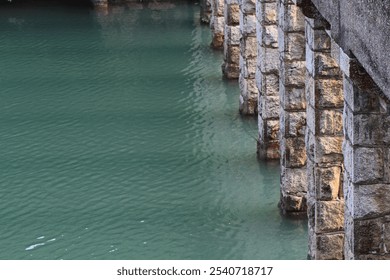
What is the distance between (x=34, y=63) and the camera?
27.4 meters

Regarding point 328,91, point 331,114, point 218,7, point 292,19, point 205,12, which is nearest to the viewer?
point 328,91

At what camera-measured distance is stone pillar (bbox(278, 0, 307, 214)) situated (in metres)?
15.6

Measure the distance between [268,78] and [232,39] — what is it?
5.56m

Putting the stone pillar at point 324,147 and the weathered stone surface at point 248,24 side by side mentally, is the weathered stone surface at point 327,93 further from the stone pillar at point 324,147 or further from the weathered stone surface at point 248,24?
the weathered stone surface at point 248,24

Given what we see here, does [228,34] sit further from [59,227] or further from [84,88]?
[59,227]

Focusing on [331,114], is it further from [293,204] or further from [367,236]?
[293,204]

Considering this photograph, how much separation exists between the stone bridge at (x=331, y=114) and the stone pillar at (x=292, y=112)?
0.01 meters

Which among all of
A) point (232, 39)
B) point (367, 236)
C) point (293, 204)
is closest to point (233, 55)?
point (232, 39)

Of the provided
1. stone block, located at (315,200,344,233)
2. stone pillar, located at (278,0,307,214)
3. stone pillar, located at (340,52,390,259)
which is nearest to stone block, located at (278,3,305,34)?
stone pillar, located at (278,0,307,214)

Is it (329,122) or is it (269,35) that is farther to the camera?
(269,35)

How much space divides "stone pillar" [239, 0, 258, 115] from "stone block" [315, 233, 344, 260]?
7.88 metres

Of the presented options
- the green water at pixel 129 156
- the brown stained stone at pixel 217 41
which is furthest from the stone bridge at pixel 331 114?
the brown stained stone at pixel 217 41

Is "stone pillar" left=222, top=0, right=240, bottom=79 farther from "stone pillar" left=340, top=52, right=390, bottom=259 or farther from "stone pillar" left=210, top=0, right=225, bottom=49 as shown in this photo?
"stone pillar" left=340, top=52, right=390, bottom=259

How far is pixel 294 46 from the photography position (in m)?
15.7
